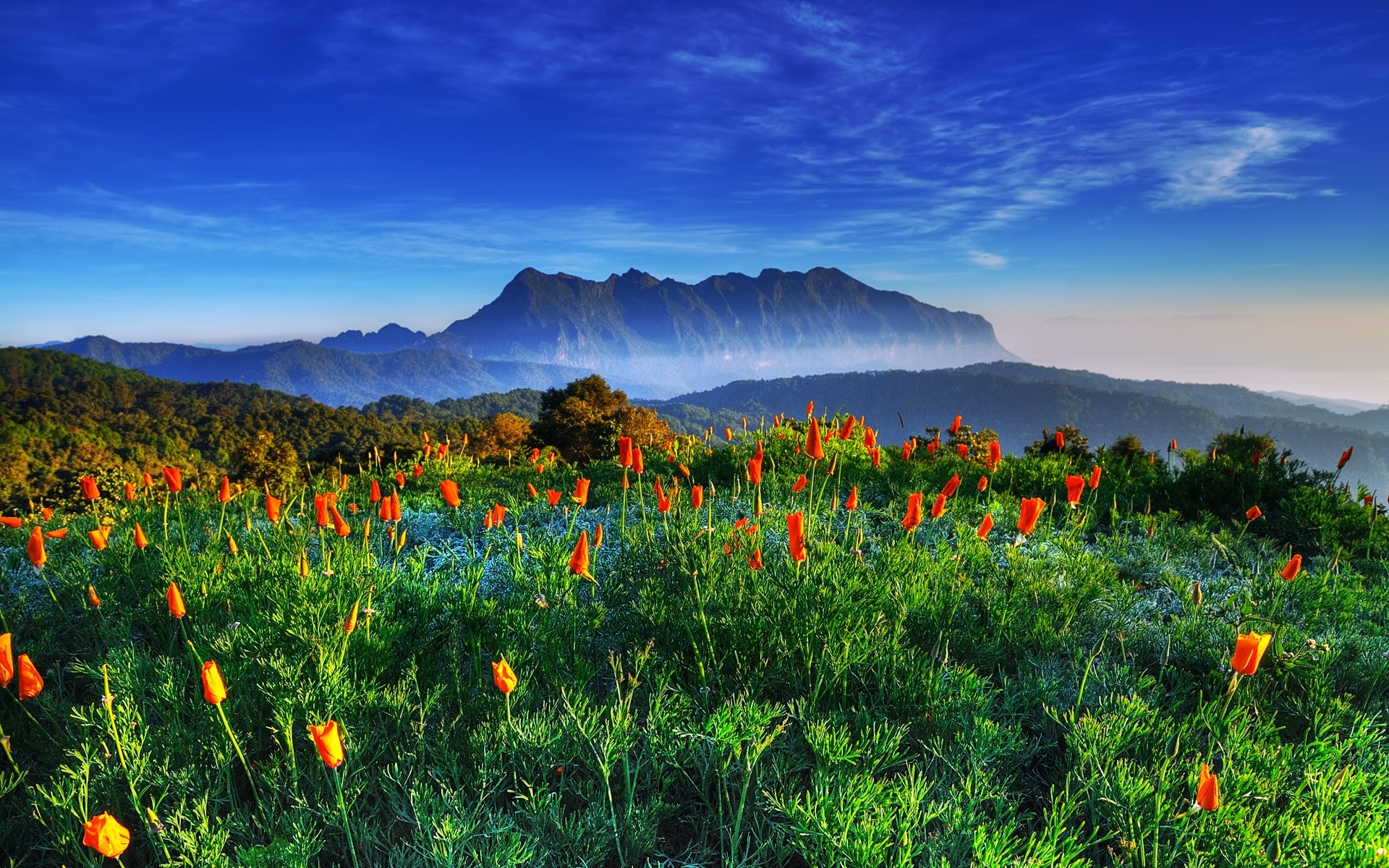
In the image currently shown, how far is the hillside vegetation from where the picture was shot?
6.72 feet

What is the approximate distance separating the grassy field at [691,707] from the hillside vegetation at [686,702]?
0.05 feet

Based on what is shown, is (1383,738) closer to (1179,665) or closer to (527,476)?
(1179,665)

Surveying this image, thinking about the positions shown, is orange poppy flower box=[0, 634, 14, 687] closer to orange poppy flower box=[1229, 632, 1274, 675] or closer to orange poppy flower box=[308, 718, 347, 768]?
orange poppy flower box=[308, 718, 347, 768]

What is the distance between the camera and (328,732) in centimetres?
178

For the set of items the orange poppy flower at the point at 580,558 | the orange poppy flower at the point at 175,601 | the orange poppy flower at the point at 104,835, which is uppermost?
the orange poppy flower at the point at 580,558

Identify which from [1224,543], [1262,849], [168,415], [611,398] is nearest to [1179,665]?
[1262,849]

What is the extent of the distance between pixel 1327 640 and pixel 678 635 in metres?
3.19

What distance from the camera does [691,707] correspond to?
2562 mm

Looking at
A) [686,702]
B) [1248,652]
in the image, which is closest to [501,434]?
[686,702]

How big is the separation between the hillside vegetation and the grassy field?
0.05 feet

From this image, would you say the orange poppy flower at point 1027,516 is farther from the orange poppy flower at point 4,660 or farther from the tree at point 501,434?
the tree at point 501,434

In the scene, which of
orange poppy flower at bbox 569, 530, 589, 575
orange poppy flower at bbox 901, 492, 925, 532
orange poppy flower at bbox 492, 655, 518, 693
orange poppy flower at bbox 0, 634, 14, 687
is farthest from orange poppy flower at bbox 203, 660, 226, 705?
orange poppy flower at bbox 901, 492, 925, 532

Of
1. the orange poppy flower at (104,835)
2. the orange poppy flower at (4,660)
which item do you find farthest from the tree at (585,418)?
the orange poppy flower at (104,835)

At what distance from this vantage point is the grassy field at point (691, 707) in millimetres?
2055
